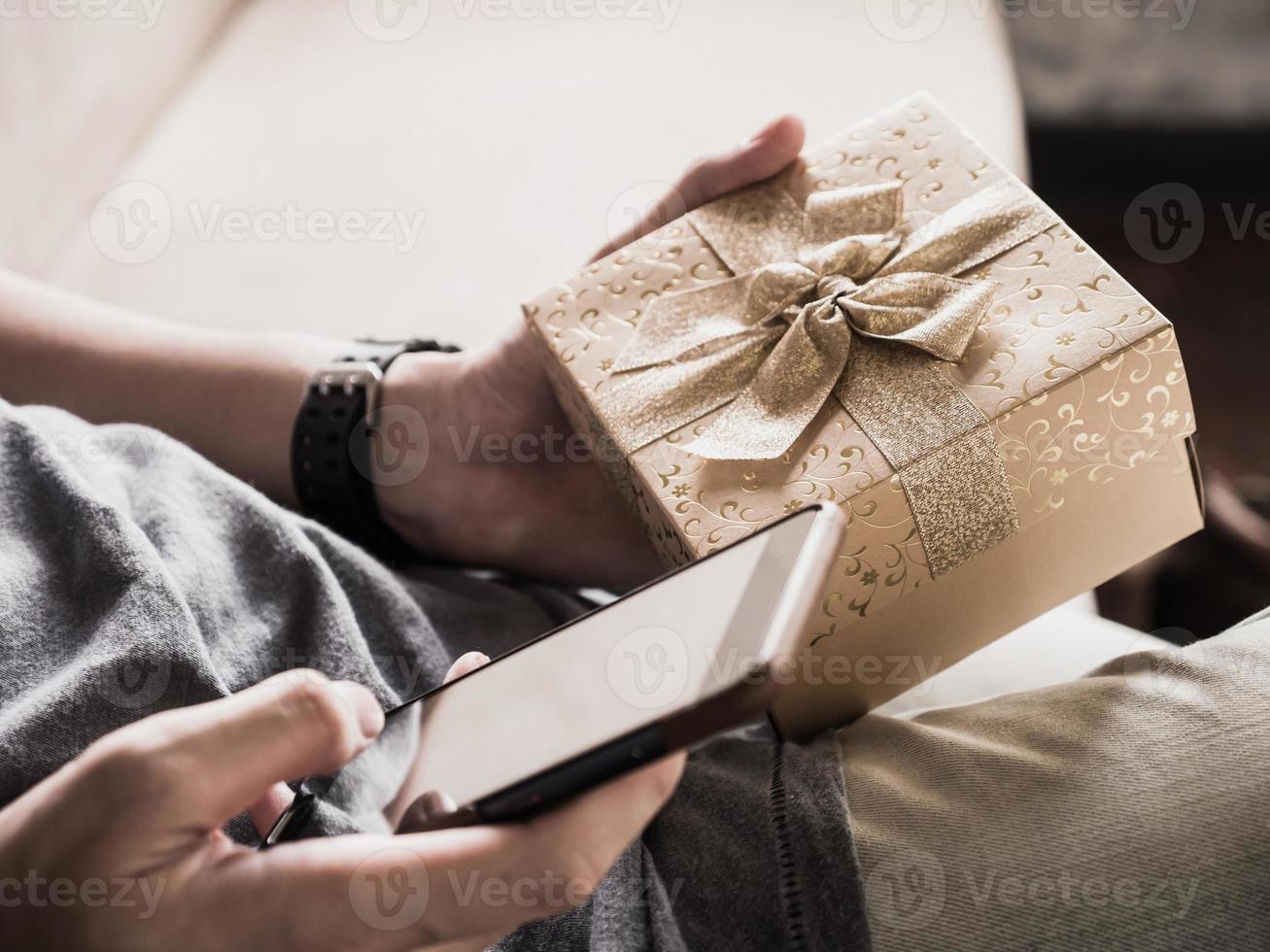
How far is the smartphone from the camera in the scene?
335 millimetres

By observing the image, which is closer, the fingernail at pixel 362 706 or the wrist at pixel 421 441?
the fingernail at pixel 362 706

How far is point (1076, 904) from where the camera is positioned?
41 cm

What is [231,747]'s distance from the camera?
0.33 metres

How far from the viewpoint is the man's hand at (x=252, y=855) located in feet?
1.05

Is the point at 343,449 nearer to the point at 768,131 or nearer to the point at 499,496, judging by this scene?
the point at 499,496

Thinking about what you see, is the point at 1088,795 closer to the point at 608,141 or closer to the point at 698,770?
the point at 698,770

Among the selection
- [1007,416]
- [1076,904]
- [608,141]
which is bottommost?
[1076,904]

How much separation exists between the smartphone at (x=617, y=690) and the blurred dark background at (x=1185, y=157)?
86 centimetres

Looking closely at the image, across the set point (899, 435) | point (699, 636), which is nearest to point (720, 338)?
point (899, 435)

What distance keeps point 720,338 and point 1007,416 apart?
0.49ft

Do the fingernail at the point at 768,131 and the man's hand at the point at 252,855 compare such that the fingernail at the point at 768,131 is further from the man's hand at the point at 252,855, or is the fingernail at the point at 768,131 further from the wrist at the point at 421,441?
the man's hand at the point at 252,855

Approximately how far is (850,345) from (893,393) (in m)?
0.04

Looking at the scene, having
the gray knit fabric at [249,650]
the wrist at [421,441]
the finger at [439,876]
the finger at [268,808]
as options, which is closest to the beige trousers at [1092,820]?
the gray knit fabric at [249,650]

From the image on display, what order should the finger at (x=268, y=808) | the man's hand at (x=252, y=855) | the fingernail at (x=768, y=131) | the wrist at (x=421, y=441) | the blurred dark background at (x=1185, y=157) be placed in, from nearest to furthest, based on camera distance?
the man's hand at (x=252, y=855), the finger at (x=268, y=808), the fingernail at (x=768, y=131), the wrist at (x=421, y=441), the blurred dark background at (x=1185, y=157)
